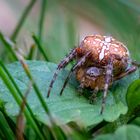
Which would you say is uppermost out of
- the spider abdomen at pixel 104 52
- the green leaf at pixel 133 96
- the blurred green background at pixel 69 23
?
the spider abdomen at pixel 104 52

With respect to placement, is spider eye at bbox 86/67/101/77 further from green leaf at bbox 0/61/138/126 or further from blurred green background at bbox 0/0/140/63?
blurred green background at bbox 0/0/140/63

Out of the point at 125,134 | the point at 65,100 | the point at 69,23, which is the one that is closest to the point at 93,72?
the point at 65,100

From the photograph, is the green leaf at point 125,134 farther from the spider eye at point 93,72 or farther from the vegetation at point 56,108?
the spider eye at point 93,72

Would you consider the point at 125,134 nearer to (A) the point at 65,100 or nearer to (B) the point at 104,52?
(A) the point at 65,100

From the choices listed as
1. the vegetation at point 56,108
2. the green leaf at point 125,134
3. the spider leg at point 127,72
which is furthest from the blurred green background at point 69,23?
the green leaf at point 125,134

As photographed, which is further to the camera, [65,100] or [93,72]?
[93,72]

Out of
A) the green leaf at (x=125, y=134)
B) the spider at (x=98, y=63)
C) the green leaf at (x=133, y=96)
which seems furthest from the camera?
the spider at (x=98, y=63)

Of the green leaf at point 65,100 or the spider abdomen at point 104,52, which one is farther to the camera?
the spider abdomen at point 104,52
